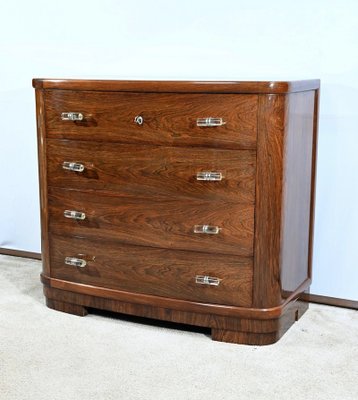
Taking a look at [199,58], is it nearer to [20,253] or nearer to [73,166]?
[73,166]

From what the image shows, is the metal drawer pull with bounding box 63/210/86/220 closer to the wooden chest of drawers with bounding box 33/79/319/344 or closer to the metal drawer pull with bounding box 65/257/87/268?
the wooden chest of drawers with bounding box 33/79/319/344

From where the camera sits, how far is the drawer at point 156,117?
2129 millimetres

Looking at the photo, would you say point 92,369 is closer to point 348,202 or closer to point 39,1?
point 348,202

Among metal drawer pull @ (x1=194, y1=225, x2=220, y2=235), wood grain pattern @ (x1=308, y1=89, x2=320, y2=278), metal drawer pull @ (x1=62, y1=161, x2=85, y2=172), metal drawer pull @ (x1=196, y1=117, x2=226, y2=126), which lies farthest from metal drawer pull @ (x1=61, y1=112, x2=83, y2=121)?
wood grain pattern @ (x1=308, y1=89, x2=320, y2=278)

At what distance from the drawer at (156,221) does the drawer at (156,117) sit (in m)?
0.19

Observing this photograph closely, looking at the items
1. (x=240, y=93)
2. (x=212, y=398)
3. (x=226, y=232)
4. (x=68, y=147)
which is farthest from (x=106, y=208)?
(x=212, y=398)

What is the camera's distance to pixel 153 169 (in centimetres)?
226

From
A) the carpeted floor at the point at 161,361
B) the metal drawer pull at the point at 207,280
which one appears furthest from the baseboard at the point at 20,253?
the metal drawer pull at the point at 207,280

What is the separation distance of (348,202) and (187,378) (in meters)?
0.91

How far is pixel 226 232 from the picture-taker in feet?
7.23

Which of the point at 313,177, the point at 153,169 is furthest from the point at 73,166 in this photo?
the point at 313,177

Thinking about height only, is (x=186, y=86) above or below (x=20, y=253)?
above

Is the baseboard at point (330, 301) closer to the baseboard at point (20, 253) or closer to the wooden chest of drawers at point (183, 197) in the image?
the wooden chest of drawers at point (183, 197)

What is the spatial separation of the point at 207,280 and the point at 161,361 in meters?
0.29
